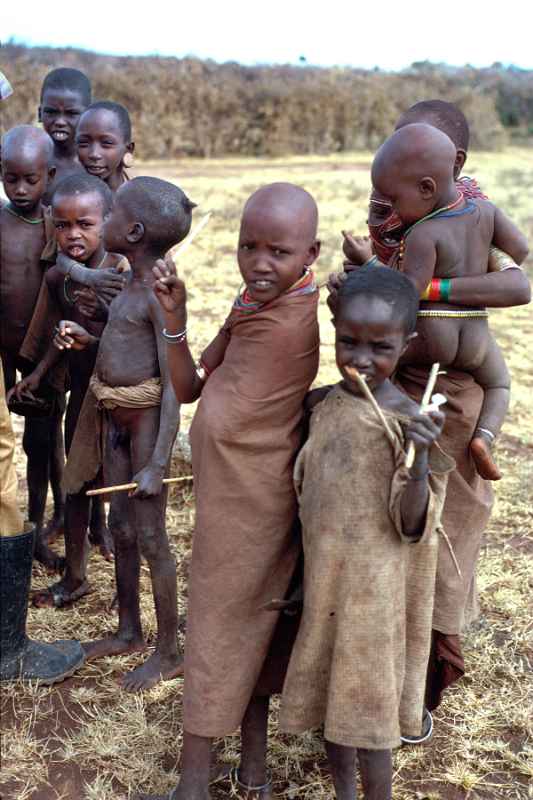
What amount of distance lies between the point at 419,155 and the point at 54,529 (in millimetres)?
2722

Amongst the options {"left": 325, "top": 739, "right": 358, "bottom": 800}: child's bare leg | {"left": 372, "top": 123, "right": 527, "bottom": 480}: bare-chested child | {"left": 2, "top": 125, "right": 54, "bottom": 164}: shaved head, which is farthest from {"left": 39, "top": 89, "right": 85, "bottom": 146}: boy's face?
{"left": 325, "top": 739, "right": 358, "bottom": 800}: child's bare leg

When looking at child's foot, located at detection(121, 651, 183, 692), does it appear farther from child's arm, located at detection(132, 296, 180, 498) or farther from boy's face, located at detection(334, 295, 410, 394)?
boy's face, located at detection(334, 295, 410, 394)

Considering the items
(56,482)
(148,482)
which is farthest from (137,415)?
(56,482)

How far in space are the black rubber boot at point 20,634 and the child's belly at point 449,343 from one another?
1.45 meters

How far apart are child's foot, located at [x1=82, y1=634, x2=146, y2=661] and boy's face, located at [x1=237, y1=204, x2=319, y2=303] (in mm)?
1677

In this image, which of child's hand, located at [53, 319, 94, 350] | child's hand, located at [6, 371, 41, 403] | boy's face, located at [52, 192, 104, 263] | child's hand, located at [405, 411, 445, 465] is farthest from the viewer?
child's hand, located at [6, 371, 41, 403]

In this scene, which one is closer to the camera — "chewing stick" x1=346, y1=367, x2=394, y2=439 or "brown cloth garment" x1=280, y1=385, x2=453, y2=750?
"chewing stick" x1=346, y1=367, x2=394, y2=439

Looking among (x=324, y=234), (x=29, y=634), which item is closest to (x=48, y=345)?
(x=29, y=634)

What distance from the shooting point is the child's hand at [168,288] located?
2.28m

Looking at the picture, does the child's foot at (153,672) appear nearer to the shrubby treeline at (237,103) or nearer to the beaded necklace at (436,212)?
the beaded necklace at (436,212)

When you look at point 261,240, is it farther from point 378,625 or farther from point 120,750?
point 120,750

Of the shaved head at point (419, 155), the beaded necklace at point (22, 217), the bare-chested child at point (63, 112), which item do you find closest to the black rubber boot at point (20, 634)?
the beaded necklace at point (22, 217)

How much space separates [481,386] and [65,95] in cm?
258

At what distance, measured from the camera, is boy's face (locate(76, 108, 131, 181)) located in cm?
374
